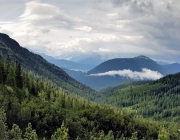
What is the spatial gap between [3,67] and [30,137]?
86.9 meters

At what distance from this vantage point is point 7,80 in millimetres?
193000

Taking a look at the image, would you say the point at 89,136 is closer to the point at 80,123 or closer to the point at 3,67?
the point at 80,123

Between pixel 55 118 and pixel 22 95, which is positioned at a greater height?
pixel 22 95

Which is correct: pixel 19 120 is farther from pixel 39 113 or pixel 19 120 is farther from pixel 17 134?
pixel 17 134

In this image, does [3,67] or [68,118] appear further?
[3,67]

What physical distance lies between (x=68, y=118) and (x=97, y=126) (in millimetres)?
25436

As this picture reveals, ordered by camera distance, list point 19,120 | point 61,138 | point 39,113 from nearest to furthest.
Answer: point 61,138 < point 19,120 < point 39,113

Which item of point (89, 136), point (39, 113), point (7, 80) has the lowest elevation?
point (89, 136)

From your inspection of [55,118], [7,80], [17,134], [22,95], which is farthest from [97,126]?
[17,134]

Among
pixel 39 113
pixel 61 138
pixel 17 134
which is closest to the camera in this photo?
pixel 17 134

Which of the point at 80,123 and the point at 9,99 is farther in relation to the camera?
the point at 80,123

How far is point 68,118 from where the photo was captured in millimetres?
183875

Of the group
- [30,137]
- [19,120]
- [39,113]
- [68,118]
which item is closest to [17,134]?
[30,137]

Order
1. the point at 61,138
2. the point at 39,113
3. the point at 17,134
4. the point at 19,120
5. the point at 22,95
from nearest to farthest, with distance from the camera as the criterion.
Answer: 1. the point at 17,134
2. the point at 61,138
3. the point at 19,120
4. the point at 39,113
5. the point at 22,95
